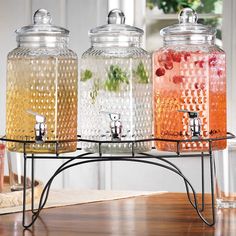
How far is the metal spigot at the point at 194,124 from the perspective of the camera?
5.80ft

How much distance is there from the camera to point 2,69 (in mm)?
3840

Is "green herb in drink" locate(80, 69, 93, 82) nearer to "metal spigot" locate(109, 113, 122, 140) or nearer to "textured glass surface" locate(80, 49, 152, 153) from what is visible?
"textured glass surface" locate(80, 49, 152, 153)

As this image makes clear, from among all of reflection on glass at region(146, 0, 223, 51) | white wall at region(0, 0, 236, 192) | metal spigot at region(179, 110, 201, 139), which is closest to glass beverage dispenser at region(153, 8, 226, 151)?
metal spigot at region(179, 110, 201, 139)

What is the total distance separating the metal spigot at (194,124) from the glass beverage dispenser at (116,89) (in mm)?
115

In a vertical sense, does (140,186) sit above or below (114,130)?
below

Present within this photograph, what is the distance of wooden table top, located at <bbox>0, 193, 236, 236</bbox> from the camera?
179 cm

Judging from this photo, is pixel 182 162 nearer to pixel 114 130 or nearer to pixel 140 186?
pixel 140 186

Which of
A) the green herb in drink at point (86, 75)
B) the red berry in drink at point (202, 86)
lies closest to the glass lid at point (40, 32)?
the green herb in drink at point (86, 75)

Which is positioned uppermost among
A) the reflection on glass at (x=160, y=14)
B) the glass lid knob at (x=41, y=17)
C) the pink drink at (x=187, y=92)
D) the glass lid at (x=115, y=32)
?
the reflection on glass at (x=160, y=14)

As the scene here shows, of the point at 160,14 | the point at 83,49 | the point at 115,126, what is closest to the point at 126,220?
the point at 115,126

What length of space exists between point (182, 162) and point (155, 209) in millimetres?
1664

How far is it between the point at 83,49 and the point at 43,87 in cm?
198

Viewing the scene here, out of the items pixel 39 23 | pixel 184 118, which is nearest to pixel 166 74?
pixel 184 118

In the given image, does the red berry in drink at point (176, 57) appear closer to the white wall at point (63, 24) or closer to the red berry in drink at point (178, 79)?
the red berry in drink at point (178, 79)
